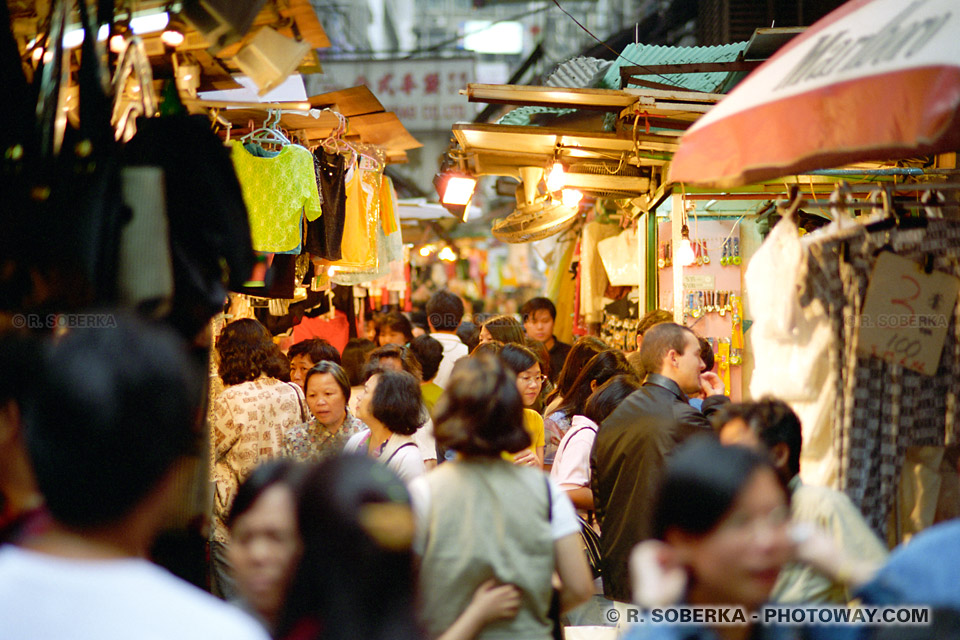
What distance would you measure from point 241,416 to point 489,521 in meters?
3.33

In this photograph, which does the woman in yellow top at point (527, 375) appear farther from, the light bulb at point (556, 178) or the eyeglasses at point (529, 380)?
the light bulb at point (556, 178)

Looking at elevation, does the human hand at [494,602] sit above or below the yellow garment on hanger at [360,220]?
below

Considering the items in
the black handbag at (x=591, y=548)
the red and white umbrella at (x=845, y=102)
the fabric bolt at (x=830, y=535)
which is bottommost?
the black handbag at (x=591, y=548)

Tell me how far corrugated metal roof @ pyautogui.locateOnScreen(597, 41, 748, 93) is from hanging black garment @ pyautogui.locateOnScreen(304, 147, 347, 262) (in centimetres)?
261

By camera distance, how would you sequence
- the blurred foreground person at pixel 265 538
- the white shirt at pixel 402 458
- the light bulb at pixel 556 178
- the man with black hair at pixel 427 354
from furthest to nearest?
the light bulb at pixel 556 178, the man with black hair at pixel 427 354, the white shirt at pixel 402 458, the blurred foreground person at pixel 265 538

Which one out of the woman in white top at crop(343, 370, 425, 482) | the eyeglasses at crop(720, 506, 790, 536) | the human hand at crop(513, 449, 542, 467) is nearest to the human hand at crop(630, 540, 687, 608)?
the eyeglasses at crop(720, 506, 790, 536)

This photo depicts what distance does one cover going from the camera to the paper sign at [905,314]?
10.4 feet

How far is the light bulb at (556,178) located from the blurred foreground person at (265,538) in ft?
17.9

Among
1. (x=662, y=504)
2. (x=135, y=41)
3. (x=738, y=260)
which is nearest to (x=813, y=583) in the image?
(x=662, y=504)

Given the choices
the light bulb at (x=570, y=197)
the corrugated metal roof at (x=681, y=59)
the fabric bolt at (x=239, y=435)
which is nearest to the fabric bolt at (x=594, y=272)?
the light bulb at (x=570, y=197)

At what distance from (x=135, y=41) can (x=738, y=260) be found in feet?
18.0

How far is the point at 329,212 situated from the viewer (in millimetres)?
6059

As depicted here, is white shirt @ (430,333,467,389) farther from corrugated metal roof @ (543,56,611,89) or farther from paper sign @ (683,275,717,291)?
corrugated metal roof @ (543,56,611,89)

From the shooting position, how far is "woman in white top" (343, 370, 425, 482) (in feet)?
14.3
